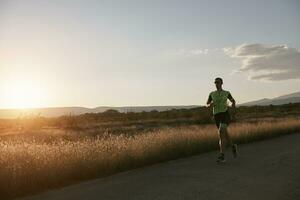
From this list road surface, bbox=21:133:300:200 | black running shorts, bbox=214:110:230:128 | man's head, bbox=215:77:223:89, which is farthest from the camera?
black running shorts, bbox=214:110:230:128

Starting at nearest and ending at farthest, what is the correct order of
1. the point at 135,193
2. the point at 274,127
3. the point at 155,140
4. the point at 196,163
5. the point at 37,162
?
1. the point at 135,193
2. the point at 37,162
3. the point at 196,163
4. the point at 155,140
5. the point at 274,127

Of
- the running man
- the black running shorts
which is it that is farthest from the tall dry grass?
the black running shorts

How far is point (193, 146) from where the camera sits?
57.5ft

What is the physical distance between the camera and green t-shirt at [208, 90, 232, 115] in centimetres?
1391

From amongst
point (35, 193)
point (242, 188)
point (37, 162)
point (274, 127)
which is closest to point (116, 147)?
point (37, 162)

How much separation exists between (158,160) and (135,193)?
577cm

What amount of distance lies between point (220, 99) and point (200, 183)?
431 centimetres

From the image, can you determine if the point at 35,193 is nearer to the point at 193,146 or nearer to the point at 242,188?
the point at 242,188

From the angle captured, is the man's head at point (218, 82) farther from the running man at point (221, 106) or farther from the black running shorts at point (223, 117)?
the black running shorts at point (223, 117)

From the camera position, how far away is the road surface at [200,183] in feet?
29.1

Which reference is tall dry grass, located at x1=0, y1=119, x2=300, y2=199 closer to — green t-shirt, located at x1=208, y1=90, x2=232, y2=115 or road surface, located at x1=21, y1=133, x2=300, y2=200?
road surface, located at x1=21, y1=133, x2=300, y2=200

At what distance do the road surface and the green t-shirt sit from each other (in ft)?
4.66

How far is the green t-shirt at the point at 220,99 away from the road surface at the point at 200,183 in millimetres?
1420

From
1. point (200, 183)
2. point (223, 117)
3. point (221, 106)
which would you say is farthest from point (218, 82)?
point (200, 183)
